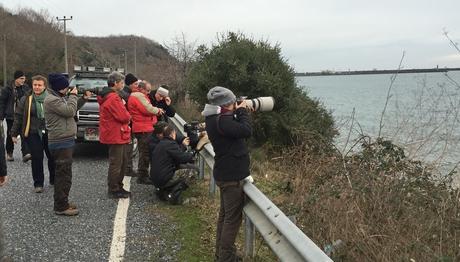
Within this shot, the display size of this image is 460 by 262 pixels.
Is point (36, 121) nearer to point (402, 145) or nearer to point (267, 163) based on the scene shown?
point (267, 163)

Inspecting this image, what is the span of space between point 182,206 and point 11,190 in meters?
2.78

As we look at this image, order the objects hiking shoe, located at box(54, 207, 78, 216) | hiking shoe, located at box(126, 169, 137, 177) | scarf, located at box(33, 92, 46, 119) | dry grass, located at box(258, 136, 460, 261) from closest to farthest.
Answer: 1. dry grass, located at box(258, 136, 460, 261)
2. hiking shoe, located at box(54, 207, 78, 216)
3. scarf, located at box(33, 92, 46, 119)
4. hiking shoe, located at box(126, 169, 137, 177)

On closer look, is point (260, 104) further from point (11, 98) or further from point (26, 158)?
point (11, 98)

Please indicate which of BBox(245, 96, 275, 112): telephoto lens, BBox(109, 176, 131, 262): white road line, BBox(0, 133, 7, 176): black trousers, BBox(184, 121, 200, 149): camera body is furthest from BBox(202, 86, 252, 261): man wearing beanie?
BBox(184, 121, 200, 149): camera body

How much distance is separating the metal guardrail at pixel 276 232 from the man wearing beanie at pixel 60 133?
271 cm

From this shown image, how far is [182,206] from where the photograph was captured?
6.80m

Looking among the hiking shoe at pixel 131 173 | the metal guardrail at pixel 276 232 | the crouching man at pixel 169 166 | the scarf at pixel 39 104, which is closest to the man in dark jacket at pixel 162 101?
the hiking shoe at pixel 131 173

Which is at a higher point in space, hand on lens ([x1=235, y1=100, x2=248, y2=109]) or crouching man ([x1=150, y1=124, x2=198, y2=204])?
hand on lens ([x1=235, y1=100, x2=248, y2=109])

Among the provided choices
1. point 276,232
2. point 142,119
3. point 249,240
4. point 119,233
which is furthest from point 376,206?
point 142,119

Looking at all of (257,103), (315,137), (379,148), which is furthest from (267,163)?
(257,103)

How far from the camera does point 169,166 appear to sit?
6934mm

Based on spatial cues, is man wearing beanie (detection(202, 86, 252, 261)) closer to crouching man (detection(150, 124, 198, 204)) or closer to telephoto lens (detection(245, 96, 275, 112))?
telephoto lens (detection(245, 96, 275, 112))

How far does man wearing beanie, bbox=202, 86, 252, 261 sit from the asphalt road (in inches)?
26.9

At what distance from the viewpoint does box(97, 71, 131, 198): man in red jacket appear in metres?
7.17
